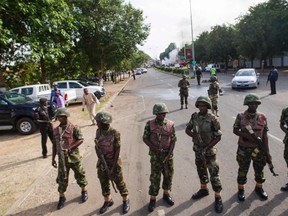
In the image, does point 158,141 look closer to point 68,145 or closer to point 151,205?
point 151,205

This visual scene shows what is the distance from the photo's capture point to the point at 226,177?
5.55 m

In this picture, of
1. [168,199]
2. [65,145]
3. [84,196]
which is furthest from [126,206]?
[65,145]

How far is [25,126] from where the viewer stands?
1077cm

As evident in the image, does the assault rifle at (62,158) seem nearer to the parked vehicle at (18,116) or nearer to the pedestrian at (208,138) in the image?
the pedestrian at (208,138)

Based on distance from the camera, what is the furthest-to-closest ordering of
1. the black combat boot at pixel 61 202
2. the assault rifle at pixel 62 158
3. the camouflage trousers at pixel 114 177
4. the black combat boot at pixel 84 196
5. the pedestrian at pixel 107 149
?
the black combat boot at pixel 84 196
the black combat boot at pixel 61 202
the assault rifle at pixel 62 158
the camouflage trousers at pixel 114 177
the pedestrian at pixel 107 149

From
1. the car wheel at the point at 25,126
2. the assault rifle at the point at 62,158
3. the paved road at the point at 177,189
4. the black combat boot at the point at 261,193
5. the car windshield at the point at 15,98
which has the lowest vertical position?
the paved road at the point at 177,189

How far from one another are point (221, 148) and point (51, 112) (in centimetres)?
574

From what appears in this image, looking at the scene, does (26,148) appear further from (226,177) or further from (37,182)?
(226,177)

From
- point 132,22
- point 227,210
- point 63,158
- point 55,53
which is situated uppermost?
point 132,22

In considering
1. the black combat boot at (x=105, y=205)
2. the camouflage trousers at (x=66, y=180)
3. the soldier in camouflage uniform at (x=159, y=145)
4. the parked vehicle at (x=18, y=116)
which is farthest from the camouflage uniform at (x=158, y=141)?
the parked vehicle at (x=18, y=116)

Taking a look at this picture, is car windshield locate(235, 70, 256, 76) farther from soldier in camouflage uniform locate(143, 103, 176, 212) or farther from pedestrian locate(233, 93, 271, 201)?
soldier in camouflage uniform locate(143, 103, 176, 212)

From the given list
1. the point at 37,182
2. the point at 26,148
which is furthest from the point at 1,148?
the point at 37,182

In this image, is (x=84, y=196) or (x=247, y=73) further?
(x=247, y=73)

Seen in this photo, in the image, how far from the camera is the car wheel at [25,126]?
10.7 meters
